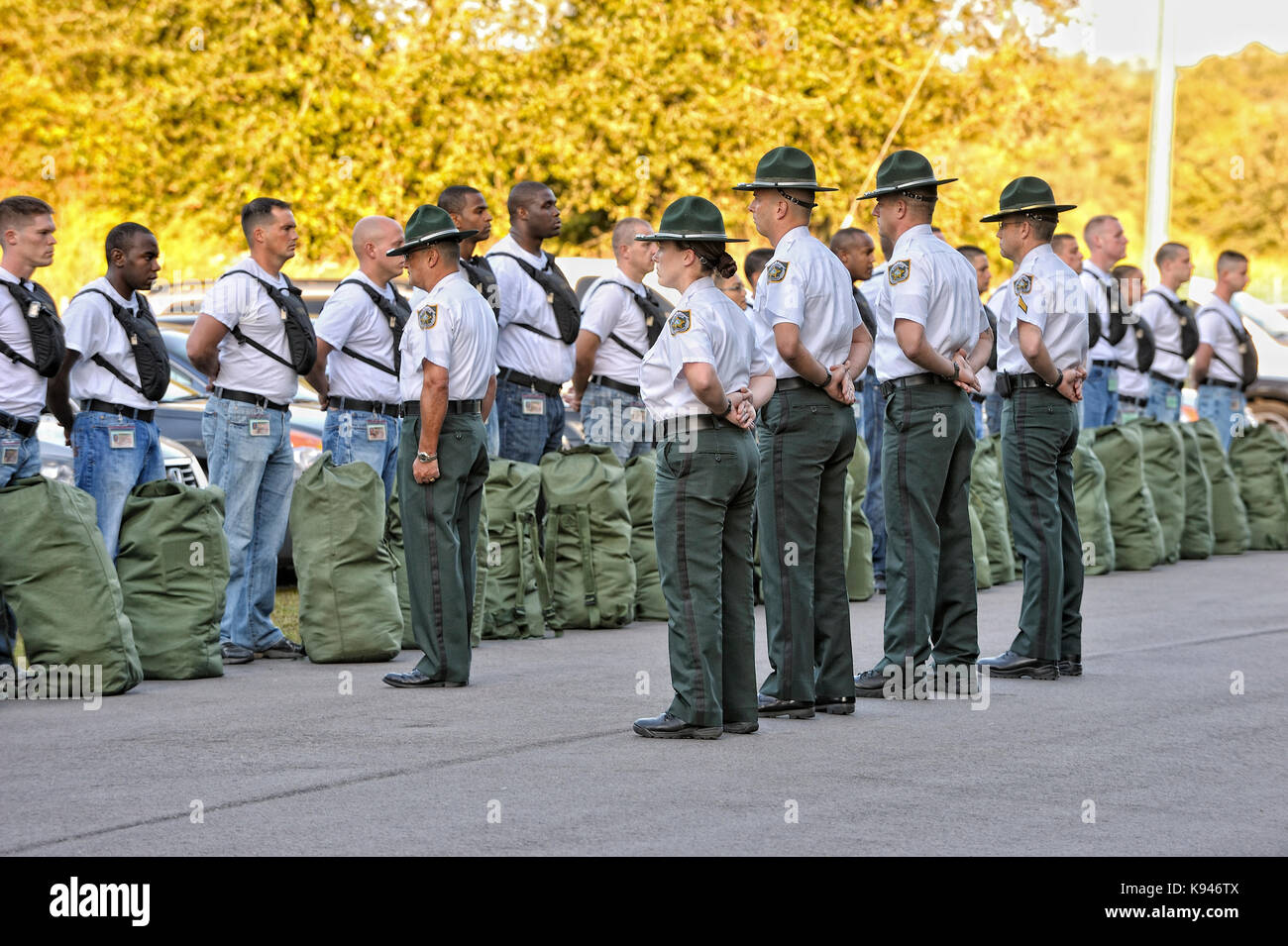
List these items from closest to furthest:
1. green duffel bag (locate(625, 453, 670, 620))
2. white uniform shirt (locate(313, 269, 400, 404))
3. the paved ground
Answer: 1. the paved ground
2. white uniform shirt (locate(313, 269, 400, 404))
3. green duffel bag (locate(625, 453, 670, 620))

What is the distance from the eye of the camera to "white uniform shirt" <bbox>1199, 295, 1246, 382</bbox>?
1553cm

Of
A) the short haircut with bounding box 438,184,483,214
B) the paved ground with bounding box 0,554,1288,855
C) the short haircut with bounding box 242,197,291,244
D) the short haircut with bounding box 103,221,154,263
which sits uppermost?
the short haircut with bounding box 438,184,483,214

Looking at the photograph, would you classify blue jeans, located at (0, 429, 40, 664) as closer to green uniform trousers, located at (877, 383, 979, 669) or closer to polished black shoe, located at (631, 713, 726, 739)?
polished black shoe, located at (631, 713, 726, 739)

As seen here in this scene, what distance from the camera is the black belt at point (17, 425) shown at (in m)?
8.30

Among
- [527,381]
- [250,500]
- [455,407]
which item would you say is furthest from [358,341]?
[455,407]

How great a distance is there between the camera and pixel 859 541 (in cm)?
1195

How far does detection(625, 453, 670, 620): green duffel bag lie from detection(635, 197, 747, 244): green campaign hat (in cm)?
405

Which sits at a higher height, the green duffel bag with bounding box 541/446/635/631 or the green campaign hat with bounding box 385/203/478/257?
the green campaign hat with bounding box 385/203/478/257

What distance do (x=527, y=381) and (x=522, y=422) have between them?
0.84 ft

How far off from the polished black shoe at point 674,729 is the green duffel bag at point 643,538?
378 centimetres

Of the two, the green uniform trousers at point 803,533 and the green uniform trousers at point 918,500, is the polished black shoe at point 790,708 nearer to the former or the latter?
the green uniform trousers at point 803,533

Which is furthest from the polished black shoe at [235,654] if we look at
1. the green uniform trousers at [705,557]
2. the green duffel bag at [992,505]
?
the green duffel bag at [992,505]

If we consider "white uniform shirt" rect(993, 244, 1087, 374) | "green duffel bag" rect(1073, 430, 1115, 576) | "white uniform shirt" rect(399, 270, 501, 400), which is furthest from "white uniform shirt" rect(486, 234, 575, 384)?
"green duffel bag" rect(1073, 430, 1115, 576)
